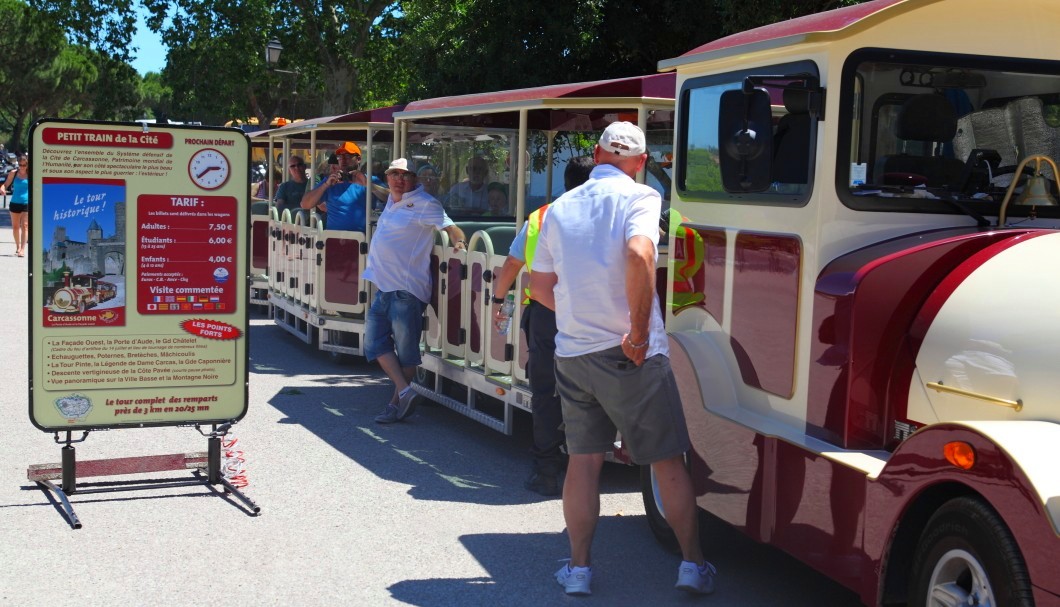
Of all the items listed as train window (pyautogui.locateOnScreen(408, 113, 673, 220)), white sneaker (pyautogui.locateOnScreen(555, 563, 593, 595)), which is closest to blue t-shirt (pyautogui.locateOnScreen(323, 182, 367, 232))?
train window (pyautogui.locateOnScreen(408, 113, 673, 220))

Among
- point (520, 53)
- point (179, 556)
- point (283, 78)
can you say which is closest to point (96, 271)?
point (179, 556)

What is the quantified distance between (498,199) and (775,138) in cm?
532

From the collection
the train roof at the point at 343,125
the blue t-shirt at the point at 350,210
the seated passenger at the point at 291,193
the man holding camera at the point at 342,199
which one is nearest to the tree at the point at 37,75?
the train roof at the point at 343,125

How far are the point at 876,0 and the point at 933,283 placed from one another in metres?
1.21

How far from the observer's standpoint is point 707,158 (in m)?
5.15

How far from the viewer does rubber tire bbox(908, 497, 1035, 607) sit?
3215 millimetres

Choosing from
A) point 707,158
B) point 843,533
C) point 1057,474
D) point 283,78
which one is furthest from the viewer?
point 283,78

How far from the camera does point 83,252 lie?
19.5ft

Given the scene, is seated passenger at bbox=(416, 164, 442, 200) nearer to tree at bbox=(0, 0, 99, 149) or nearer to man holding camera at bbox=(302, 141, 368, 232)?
man holding camera at bbox=(302, 141, 368, 232)

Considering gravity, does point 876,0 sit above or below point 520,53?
below

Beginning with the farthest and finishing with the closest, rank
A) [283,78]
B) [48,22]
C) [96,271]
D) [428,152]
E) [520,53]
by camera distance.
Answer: [283,78] → [48,22] → [520,53] → [428,152] → [96,271]

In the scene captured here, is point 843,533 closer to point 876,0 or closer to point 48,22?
point 876,0

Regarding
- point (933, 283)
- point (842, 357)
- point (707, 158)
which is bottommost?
point (842, 357)

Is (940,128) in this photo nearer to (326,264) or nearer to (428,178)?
(428,178)
